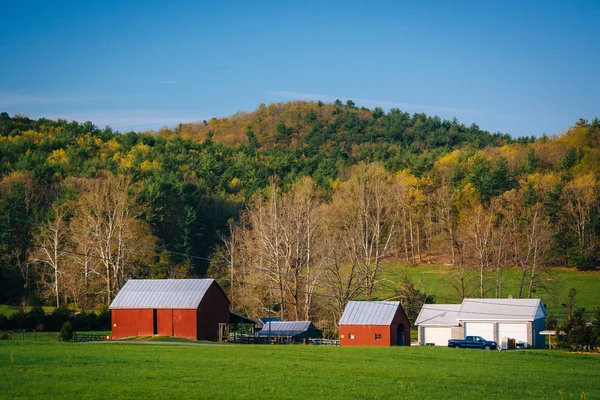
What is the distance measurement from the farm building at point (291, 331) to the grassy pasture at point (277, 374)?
19.0 meters

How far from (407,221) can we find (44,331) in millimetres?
55455

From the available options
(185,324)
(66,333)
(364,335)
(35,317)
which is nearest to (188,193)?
(35,317)

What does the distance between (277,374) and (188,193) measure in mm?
74129

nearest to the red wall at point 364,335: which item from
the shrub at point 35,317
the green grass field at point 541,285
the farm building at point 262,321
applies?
the farm building at point 262,321

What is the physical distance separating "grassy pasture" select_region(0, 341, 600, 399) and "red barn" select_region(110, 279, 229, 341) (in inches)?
600

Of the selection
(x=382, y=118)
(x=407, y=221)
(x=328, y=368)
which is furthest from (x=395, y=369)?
(x=382, y=118)

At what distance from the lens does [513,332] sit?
204ft

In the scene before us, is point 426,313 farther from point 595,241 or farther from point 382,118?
point 382,118

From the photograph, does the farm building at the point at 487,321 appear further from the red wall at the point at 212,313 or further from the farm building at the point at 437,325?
the red wall at the point at 212,313

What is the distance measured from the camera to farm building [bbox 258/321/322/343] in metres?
63.4

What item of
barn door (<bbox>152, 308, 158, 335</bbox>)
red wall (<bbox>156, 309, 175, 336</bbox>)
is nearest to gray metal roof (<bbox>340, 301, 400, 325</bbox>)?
red wall (<bbox>156, 309, 175, 336</bbox>)

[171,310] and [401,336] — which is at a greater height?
[171,310]

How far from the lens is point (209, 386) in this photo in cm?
2709

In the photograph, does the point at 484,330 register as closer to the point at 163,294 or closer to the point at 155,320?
the point at 163,294
